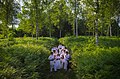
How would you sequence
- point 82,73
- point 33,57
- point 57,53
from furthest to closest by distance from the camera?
point 57,53
point 33,57
point 82,73

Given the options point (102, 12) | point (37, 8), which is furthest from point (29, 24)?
point (102, 12)

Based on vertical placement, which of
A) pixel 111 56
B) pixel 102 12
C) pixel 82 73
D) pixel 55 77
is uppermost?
pixel 102 12

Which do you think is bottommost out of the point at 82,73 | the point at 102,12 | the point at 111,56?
the point at 82,73

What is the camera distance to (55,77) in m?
13.6

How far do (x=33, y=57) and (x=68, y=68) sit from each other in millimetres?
3606

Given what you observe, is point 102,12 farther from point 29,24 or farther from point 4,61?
point 29,24

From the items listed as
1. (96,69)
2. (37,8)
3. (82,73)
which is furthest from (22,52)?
(37,8)

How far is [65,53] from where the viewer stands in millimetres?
→ 15586

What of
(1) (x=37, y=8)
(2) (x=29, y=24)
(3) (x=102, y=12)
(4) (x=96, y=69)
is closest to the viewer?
(4) (x=96, y=69)

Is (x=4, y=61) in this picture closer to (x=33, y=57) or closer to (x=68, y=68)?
(x=33, y=57)

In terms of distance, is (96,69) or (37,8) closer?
(96,69)

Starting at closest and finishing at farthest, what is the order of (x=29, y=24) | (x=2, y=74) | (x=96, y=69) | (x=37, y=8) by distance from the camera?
(x=2, y=74) → (x=96, y=69) → (x=37, y=8) → (x=29, y=24)

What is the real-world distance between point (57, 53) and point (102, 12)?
5288mm

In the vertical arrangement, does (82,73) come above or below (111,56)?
below
